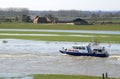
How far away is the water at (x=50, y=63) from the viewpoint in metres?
42.0

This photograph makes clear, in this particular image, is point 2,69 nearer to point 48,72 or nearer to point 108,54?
point 48,72

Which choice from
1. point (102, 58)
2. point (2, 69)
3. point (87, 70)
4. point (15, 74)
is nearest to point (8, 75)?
point (15, 74)

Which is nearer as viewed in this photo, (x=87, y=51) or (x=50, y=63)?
(x=50, y=63)

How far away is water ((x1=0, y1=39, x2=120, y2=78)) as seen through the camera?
42.0 metres

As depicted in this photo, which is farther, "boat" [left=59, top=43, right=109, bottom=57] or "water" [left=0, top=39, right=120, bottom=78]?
"boat" [left=59, top=43, right=109, bottom=57]

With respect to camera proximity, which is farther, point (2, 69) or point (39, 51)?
point (39, 51)

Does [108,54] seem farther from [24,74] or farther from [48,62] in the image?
[24,74]

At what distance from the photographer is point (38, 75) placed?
39.2m

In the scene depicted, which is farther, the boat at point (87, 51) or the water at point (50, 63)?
the boat at point (87, 51)

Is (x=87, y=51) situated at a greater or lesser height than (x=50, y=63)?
lesser

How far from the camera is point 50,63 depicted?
48.0 m

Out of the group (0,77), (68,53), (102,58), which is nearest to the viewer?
(0,77)

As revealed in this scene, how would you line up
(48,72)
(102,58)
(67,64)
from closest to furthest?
(48,72) → (67,64) → (102,58)

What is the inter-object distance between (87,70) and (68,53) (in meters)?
14.6
